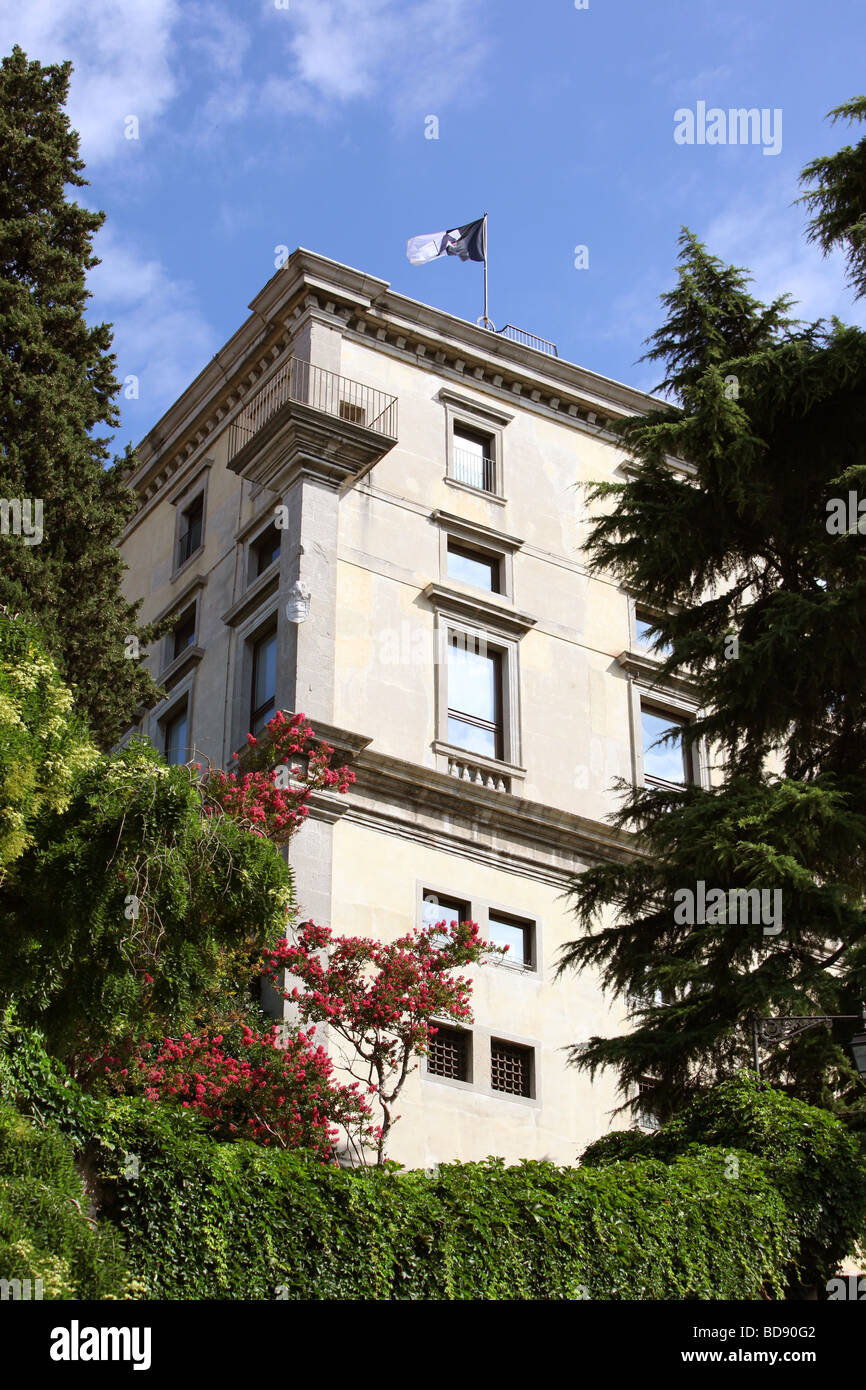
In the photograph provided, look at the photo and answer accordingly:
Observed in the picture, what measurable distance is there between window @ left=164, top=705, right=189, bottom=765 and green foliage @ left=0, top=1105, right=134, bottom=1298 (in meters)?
19.8

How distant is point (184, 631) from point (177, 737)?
254cm

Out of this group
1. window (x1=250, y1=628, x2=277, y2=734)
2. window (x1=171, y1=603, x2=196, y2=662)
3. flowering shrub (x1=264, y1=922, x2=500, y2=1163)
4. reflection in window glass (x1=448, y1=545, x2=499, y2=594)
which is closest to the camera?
flowering shrub (x1=264, y1=922, x2=500, y2=1163)

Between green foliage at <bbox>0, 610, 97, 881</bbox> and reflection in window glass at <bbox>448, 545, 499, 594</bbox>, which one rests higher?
reflection in window glass at <bbox>448, 545, 499, 594</bbox>

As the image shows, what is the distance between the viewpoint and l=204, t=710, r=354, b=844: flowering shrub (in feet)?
71.0

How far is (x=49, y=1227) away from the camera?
11688mm

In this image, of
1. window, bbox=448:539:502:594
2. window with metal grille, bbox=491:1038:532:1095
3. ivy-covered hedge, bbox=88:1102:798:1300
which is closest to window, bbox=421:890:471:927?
window with metal grille, bbox=491:1038:532:1095

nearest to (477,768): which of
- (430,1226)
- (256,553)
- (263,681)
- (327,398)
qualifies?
(263,681)

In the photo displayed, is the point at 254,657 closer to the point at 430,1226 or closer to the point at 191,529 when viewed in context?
the point at 191,529

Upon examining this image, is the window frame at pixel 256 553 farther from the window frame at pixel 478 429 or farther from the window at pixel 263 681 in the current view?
the window frame at pixel 478 429

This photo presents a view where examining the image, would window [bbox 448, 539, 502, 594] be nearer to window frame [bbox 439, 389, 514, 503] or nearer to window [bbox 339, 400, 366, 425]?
window frame [bbox 439, 389, 514, 503]

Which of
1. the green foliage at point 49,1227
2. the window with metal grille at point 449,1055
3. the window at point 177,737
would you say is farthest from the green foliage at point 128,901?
the window at point 177,737

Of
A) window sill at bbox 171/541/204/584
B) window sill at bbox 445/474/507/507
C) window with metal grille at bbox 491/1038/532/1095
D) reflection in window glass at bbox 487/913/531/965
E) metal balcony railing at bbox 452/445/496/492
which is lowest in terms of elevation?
window with metal grille at bbox 491/1038/532/1095

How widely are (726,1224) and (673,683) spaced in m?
17.6
